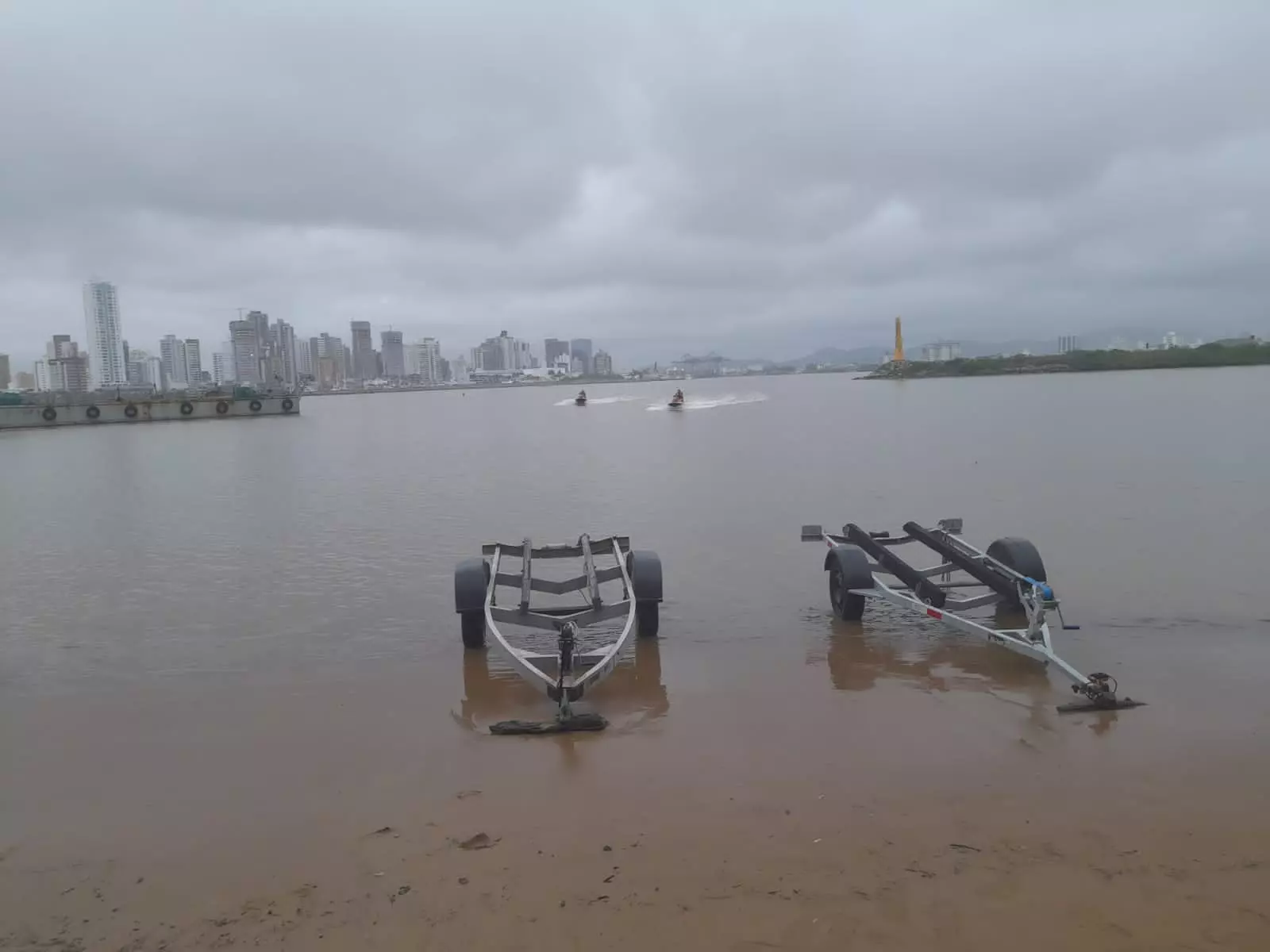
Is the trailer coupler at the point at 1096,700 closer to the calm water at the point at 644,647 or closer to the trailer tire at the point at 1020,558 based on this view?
the calm water at the point at 644,647

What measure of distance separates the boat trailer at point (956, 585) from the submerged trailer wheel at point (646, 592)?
6.80 ft

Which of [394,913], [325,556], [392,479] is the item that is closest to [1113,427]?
[392,479]

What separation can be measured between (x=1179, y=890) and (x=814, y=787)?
202 cm

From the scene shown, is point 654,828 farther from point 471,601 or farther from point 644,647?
point 471,601

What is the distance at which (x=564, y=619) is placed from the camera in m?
8.97

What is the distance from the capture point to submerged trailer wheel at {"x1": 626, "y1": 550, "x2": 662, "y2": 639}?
9180 millimetres

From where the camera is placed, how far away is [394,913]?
179 inches

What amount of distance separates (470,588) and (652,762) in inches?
137

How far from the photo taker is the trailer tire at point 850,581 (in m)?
9.62

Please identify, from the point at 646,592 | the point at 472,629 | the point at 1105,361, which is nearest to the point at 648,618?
the point at 646,592

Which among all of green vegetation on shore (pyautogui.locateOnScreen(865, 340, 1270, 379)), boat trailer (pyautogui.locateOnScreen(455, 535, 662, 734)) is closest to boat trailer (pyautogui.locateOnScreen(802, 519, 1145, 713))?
boat trailer (pyautogui.locateOnScreen(455, 535, 662, 734))

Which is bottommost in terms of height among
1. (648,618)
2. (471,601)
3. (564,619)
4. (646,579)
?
(648,618)

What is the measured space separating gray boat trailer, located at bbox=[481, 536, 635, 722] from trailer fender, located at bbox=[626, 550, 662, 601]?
108 mm

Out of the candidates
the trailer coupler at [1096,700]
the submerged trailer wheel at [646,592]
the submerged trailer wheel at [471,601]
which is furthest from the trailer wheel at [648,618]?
the trailer coupler at [1096,700]
